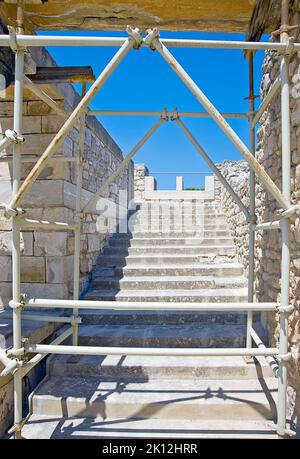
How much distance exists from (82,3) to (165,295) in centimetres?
330

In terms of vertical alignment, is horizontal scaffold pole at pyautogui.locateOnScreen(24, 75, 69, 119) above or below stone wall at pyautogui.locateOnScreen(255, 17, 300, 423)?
above

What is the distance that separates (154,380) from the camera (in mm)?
2842

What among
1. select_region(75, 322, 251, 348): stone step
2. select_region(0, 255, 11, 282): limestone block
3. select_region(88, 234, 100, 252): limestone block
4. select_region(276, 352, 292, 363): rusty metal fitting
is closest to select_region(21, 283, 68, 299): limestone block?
select_region(0, 255, 11, 282): limestone block

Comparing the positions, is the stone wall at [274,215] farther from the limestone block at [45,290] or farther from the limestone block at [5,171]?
the limestone block at [5,171]

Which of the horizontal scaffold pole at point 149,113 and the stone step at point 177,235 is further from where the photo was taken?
the stone step at point 177,235

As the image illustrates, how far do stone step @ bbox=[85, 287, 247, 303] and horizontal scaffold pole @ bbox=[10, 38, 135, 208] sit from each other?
251cm

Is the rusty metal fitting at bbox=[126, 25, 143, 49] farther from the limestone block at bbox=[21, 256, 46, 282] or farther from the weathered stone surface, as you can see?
the limestone block at bbox=[21, 256, 46, 282]

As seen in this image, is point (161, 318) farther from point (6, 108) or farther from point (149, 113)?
point (6, 108)

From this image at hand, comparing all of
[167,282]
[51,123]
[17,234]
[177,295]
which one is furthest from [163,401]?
[51,123]

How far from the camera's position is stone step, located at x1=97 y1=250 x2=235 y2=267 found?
5.25 metres

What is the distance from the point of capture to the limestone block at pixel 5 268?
368cm

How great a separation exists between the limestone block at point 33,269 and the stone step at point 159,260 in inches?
65.1

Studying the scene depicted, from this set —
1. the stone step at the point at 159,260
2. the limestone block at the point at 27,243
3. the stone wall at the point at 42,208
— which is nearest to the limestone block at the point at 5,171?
the stone wall at the point at 42,208

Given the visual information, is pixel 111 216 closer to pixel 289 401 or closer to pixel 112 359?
pixel 112 359
